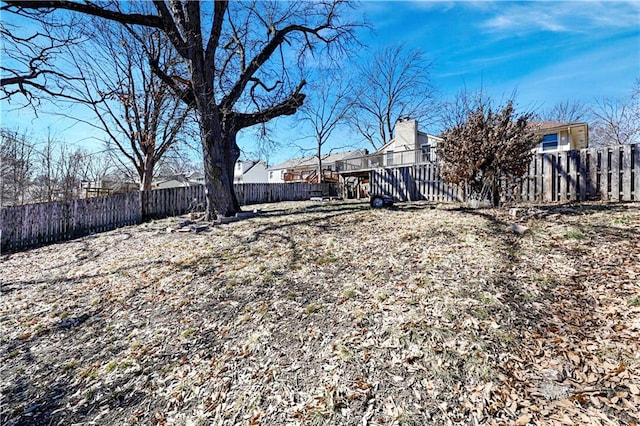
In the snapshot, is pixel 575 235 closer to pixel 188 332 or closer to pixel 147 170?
pixel 188 332

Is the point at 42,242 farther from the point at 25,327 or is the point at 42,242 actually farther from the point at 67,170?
the point at 67,170

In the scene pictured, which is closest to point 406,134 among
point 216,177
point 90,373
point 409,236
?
point 216,177

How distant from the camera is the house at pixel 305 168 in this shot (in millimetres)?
29953

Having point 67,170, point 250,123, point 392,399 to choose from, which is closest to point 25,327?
point 392,399

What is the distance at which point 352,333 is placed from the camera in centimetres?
277

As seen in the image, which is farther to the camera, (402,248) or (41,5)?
(41,5)

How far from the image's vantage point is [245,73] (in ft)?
28.2

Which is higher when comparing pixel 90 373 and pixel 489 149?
pixel 489 149

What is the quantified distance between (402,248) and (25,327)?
18.0 ft

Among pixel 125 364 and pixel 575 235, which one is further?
pixel 575 235

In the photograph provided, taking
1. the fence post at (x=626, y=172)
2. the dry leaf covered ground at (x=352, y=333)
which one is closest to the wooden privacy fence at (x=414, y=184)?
the fence post at (x=626, y=172)

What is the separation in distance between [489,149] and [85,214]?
11454 millimetres

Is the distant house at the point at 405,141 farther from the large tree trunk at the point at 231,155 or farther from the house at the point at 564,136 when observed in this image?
the large tree trunk at the point at 231,155

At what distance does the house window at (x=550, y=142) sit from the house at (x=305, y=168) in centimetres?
1553
